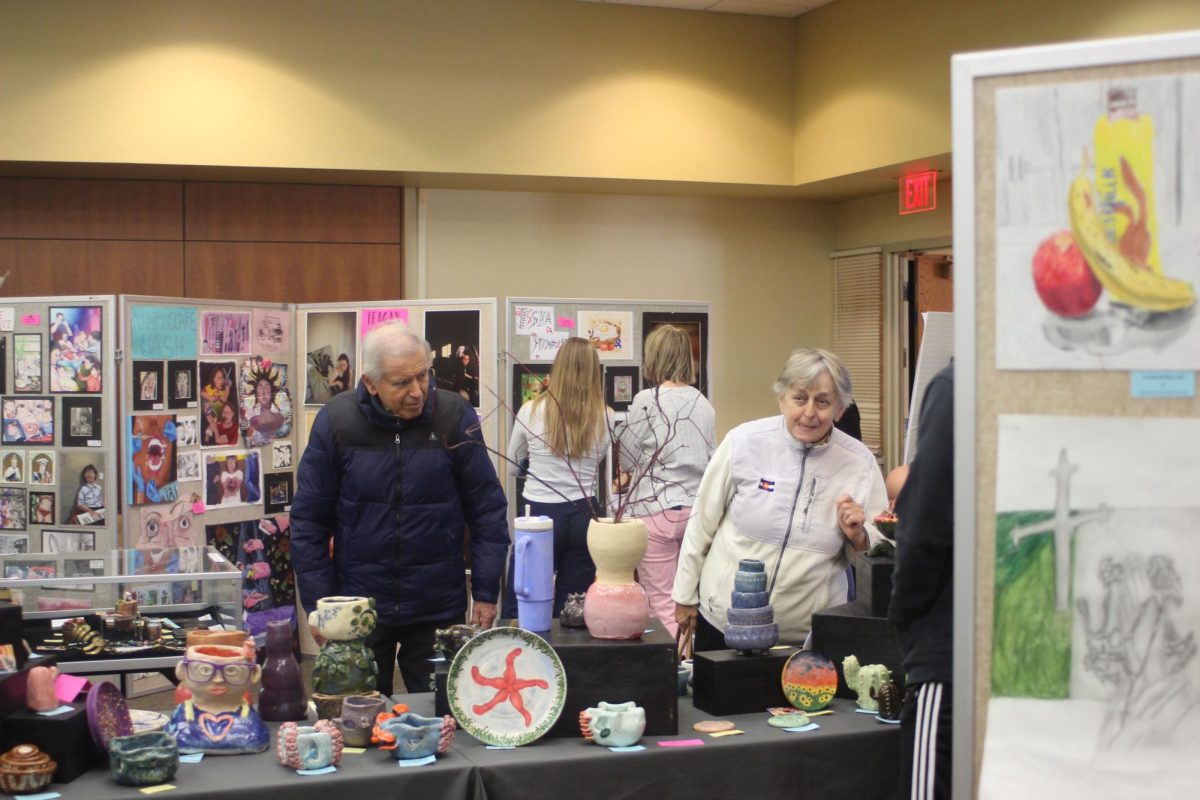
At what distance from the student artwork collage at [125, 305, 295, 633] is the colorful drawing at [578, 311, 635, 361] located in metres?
1.41

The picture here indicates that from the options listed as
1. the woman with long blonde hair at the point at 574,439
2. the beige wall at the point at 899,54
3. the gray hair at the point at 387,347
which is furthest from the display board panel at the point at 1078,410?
the beige wall at the point at 899,54

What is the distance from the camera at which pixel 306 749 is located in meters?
2.30

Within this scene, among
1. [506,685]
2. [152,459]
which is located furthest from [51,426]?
[506,685]

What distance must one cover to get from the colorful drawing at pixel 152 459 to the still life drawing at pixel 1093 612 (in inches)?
165

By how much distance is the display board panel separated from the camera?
148cm

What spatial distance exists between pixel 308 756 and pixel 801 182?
5.26m

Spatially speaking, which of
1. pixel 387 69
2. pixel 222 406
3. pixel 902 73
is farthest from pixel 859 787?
pixel 387 69

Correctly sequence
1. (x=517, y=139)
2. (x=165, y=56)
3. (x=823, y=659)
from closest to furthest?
1. (x=823, y=659)
2. (x=165, y=56)
3. (x=517, y=139)

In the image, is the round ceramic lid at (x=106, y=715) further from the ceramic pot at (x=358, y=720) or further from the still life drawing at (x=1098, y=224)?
the still life drawing at (x=1098, y=224)

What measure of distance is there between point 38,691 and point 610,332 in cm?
379

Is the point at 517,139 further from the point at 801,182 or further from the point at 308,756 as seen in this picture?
the point at 308,756

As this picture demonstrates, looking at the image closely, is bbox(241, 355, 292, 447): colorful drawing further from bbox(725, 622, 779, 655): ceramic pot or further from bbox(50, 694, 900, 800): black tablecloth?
bbox(725, 622, 779, 655): ceramic pot

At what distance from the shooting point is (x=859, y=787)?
8.34 feet

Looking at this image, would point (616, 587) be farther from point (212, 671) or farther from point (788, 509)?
point (212, 671)
